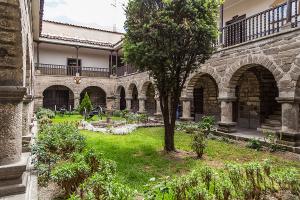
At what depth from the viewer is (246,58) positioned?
9.34 meters

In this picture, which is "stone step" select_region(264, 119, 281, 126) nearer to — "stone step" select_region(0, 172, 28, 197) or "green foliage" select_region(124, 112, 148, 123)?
"green foliage" select_region(124, 112, 148, 123)

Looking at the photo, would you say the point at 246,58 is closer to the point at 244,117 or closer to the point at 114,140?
the point at 244,117

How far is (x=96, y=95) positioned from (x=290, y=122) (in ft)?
67.6

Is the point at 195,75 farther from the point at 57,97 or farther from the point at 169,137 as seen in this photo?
the point at 57,97

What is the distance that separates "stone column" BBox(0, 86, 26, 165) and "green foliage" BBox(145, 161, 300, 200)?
1.79 m

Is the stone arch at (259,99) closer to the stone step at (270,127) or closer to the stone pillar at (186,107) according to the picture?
the stone step at (270,127)

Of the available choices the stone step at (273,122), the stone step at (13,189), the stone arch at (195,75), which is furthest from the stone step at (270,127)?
the stone step at (13,189)

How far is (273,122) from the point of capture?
1080cm

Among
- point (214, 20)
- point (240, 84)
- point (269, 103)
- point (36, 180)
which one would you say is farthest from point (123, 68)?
point (36, 180)

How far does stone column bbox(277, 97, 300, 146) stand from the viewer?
7619mm

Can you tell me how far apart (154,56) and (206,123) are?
13.2ft

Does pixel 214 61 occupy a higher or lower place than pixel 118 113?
higher

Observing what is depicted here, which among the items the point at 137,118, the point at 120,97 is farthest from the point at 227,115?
the point at 120,97

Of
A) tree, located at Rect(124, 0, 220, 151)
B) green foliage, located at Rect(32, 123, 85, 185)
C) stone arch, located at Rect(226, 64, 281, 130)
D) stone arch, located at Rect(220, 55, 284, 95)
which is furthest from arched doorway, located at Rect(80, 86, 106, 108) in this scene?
tree, located at Rect(124, 0, 220, 151)
